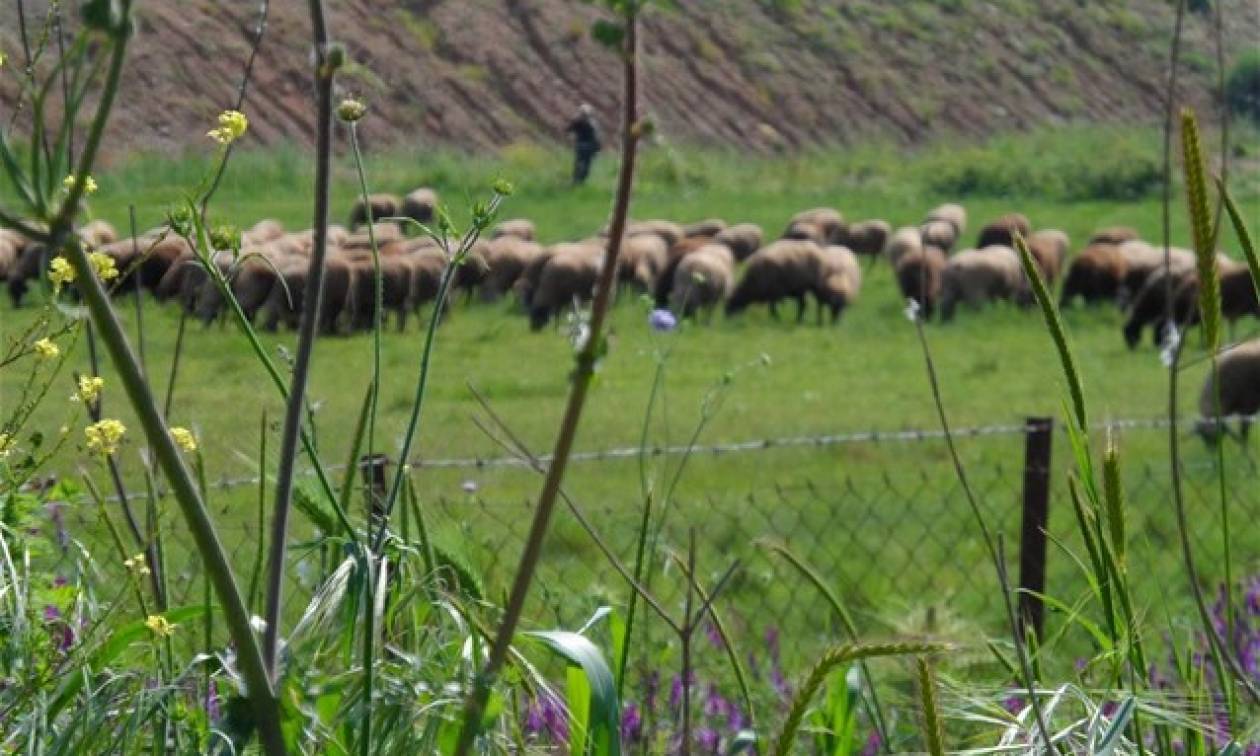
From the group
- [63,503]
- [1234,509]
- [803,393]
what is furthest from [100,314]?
[803,393]

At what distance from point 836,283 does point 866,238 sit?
7974 millimetres

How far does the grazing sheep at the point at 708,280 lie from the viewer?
26531 mm

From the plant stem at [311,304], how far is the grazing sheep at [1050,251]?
96.4 feet

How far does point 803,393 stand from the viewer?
62.1ft

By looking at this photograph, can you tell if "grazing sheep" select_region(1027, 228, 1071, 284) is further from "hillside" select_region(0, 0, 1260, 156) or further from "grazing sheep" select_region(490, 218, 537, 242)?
"hillside" select_region(0, 0, 1260, 156)

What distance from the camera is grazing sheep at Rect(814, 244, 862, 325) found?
27.0 meters

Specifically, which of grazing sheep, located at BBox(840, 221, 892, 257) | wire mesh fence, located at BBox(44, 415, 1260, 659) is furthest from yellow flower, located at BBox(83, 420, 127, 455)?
grazing sheep, located at BBox(840, 221, 892, 257)

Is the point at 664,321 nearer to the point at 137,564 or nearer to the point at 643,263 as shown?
the point at 137,564

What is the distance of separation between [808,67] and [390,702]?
54266 millimetres

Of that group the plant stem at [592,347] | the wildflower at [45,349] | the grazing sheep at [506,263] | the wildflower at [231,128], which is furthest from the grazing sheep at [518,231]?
the plant stem at [592,347]

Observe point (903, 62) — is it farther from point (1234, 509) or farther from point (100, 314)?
point (100, 314)

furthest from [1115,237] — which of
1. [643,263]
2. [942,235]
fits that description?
[643,263]

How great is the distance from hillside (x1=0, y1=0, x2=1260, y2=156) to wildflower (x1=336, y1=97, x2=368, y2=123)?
38.1m

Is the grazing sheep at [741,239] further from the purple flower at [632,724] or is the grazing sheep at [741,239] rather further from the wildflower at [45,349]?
the wildflower at [45,349]
